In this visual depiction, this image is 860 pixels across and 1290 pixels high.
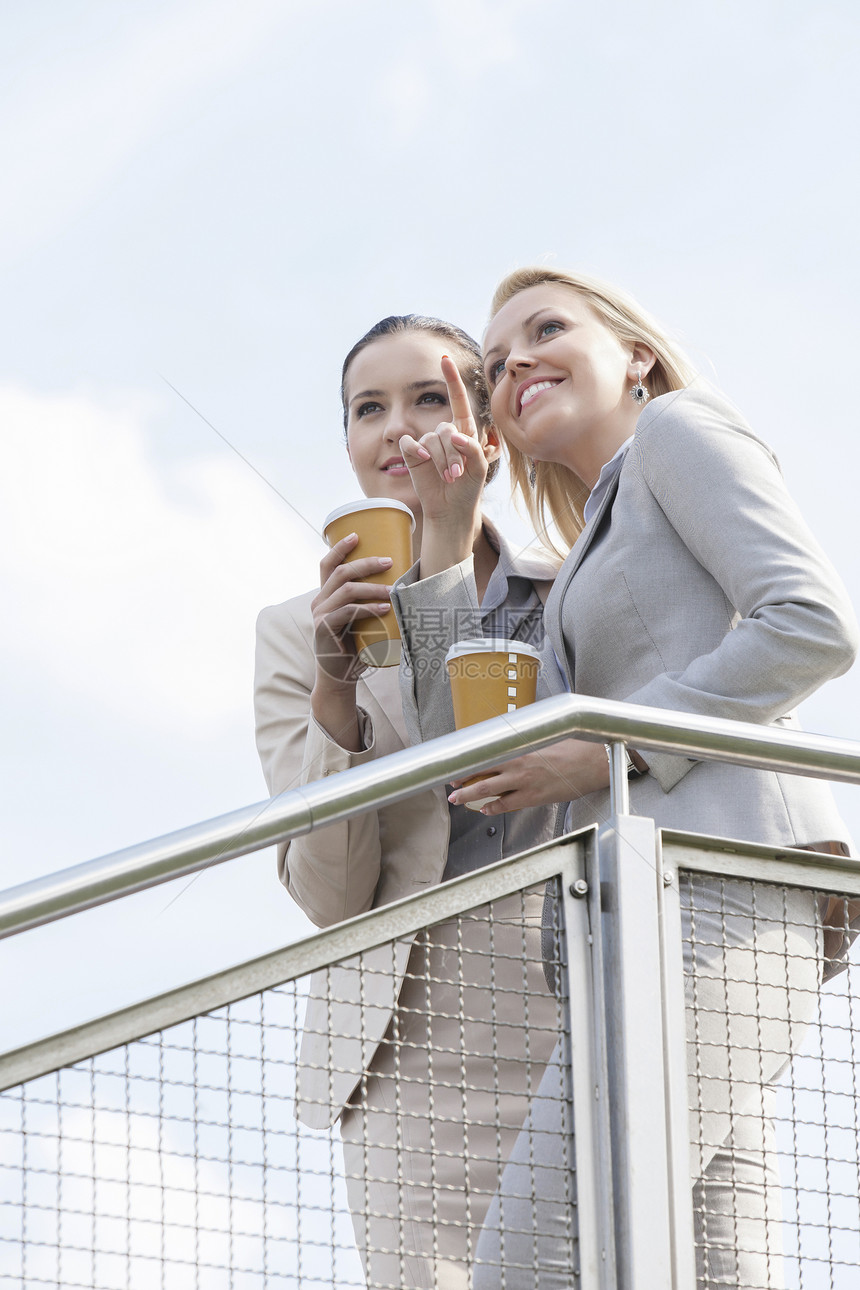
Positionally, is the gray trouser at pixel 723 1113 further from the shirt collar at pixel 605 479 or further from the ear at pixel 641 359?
the ear at pixel 641 359

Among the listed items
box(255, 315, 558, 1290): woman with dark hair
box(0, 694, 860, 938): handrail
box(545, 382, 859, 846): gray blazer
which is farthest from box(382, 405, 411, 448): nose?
box(0, 694, 860, 938): handrail

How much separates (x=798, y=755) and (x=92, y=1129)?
1022 mm

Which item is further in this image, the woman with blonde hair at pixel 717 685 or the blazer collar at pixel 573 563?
the blazer collar at pixel 573 563

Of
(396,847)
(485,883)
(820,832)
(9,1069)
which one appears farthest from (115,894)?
(396,847)

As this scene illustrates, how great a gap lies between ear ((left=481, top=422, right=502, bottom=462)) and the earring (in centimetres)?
58

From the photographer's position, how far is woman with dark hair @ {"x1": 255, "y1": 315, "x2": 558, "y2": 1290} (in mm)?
2443

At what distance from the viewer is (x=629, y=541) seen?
8.00ft

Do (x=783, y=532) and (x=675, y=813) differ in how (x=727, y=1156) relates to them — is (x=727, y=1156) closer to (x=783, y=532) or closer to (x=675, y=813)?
(x=675, y=813)

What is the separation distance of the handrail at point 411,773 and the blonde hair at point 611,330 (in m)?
1.09

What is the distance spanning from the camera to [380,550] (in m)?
2.83

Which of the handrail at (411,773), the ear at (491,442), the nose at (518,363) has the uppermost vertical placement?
the ear at (491,442)

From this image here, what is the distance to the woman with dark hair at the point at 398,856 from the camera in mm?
2443

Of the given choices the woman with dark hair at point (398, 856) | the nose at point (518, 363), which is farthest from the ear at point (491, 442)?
the nose at point (518, 363)

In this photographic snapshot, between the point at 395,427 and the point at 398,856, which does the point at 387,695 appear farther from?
the point at 395,427
